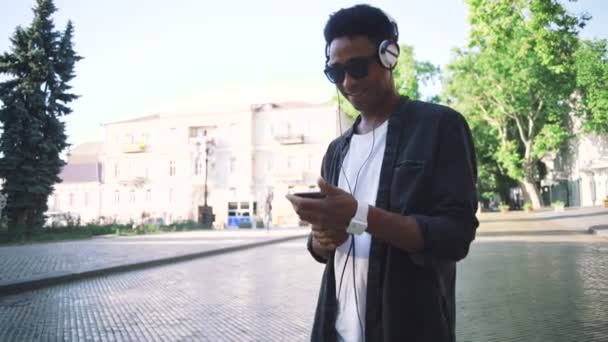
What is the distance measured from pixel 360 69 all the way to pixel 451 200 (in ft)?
1.79

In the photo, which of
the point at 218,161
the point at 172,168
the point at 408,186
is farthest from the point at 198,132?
the point at 408,186

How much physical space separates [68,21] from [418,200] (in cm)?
2729

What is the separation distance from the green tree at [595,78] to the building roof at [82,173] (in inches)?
2013

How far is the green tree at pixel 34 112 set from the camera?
21812mm

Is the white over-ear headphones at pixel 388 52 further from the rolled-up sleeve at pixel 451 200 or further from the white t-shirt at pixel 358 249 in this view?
the rolled-up sleeve at pixel 451 200

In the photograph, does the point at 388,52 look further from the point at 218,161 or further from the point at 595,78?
the point at 218,161

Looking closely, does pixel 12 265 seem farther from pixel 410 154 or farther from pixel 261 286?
pixel 410 154

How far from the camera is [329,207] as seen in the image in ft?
4.00

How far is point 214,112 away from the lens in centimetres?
4841

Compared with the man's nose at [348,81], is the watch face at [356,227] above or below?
below

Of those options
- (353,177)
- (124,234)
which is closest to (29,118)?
(124,234)

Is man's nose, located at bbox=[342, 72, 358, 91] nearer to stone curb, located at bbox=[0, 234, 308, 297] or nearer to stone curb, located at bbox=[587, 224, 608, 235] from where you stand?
stone curb, located at bbox=[0, 234, 308, 297]

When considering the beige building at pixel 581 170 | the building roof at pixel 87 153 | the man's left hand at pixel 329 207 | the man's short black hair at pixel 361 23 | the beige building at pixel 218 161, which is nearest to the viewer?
the man's left hand at pixel 329 207

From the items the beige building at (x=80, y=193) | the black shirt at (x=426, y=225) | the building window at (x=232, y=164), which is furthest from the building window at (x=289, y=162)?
the black shirt at (x=426, y=225)
